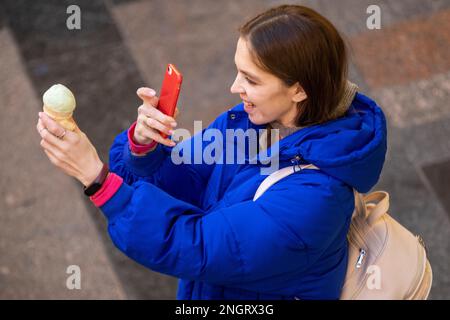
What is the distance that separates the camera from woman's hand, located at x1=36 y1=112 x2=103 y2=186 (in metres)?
2.00

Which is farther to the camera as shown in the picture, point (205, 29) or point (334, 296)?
point (205, 29)

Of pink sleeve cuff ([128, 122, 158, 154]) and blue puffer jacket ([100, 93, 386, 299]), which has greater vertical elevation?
pink sleeve cuff ([128, 122, 158, 154])

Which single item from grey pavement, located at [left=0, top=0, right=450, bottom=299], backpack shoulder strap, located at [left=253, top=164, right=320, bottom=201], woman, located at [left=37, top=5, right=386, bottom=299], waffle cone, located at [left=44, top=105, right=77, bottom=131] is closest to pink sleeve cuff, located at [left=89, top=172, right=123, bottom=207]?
woman, located at [left=37, top=5, right=386, bottom=299]

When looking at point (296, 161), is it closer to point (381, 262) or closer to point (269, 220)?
point (269, 220)

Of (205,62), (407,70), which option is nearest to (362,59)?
(407,70)

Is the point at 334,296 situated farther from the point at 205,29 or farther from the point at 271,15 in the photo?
the point at 205,29

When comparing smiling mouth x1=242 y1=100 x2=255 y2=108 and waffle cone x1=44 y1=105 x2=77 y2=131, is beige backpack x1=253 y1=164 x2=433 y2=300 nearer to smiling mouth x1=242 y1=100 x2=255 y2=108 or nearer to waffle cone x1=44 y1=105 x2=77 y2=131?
smiling mouth x1=242 y1=100 x2=255 y2=108

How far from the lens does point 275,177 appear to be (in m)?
2.15

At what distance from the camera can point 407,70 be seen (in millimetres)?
4711

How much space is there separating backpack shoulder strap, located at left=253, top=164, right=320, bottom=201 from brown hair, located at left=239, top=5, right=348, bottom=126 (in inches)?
8.2

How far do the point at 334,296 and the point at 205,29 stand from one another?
3.03 meters

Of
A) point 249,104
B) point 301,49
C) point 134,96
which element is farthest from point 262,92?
point 134,96

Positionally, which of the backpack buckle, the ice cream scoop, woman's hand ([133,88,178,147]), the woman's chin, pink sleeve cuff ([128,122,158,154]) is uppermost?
the ice cream scoop

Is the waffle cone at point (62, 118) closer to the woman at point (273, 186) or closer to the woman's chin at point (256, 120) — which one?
the woman at point (273, 186)
